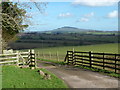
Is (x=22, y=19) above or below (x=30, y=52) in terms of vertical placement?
above

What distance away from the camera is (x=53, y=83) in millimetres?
10656

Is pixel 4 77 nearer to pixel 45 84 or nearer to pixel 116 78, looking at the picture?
pixel 45 84

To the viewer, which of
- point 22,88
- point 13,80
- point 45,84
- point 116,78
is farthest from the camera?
point 116,78

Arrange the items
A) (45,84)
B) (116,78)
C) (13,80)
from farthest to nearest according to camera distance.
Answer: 1. (116,78)
2. (13,80)
3. (45,84)

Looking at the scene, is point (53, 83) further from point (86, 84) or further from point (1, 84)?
point (1, 84)

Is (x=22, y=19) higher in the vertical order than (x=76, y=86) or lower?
higher

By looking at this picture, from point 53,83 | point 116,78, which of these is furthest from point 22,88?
point 116,78

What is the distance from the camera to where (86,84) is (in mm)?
10734

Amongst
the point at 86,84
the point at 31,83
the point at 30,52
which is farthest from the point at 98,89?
the point at 30,52

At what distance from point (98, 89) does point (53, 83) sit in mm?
2323

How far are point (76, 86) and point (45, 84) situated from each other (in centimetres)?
154

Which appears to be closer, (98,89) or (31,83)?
(98,89)

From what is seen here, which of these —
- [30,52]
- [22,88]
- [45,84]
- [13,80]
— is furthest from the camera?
[30,52]

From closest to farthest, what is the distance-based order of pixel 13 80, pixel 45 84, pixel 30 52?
pixel 45 84 < pixel 13 80 < pixel 30 52
